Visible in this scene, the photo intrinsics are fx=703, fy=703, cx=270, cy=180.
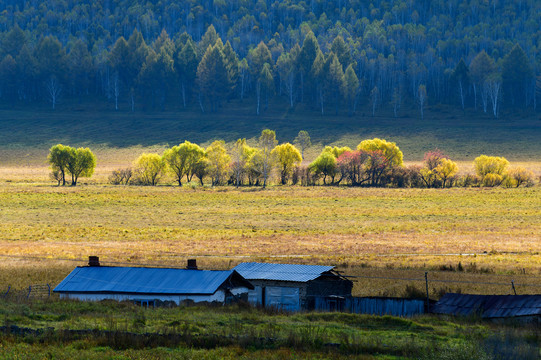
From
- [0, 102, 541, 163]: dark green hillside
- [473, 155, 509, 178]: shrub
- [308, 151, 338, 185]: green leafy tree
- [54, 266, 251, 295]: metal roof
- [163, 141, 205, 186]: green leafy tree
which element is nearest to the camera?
[54, 266, 251, 295]: metal roof

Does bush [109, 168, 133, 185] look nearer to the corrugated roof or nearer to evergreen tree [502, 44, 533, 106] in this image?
the corrugated roof

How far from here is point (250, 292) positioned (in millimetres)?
28266

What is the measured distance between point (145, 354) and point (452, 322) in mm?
10702

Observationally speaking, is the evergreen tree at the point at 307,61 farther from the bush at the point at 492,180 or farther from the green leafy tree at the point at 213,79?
the bush at the point at 492,180

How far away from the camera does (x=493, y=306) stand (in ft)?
80.3

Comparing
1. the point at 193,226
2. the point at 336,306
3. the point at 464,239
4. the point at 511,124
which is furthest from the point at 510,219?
the point at 511,124

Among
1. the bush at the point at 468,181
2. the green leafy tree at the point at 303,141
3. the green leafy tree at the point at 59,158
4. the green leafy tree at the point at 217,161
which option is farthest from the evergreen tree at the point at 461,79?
the green leafy tree at the point at 59,158

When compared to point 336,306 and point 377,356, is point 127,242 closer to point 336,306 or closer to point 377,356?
point 336,306

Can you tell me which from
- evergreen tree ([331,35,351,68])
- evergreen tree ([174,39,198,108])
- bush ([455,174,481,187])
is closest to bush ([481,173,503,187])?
bush ([455,174,481,187])

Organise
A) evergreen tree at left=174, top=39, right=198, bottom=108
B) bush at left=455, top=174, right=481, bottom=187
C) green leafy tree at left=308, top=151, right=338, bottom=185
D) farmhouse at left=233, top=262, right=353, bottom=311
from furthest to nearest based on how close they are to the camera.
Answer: evergreen tree at left=174, top=39, right=198, bottom=108, green leafy tree at left=308, top=151, right=338, bottom=185, bush at left=455, top=174, right=481, bottom=187, farmhouse at left=233, top=262, right=353, bottom=311

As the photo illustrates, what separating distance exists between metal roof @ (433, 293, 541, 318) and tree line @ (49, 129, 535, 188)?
70.3 metres

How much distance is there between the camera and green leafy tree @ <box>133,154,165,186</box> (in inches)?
3967

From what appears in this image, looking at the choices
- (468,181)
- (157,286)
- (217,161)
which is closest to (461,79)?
(468,181)

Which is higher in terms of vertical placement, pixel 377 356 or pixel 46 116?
pixel 46 116
